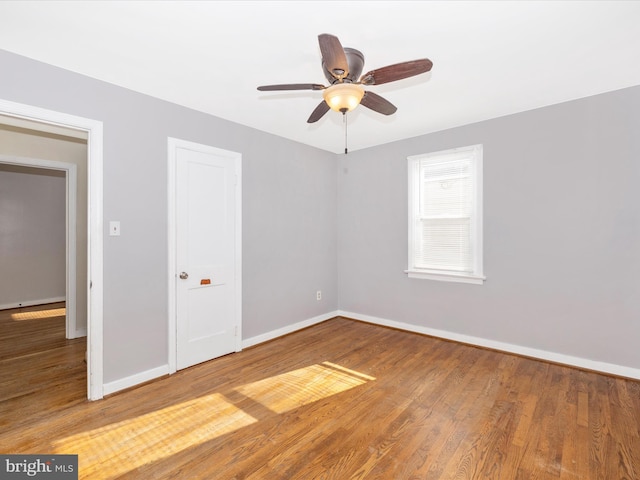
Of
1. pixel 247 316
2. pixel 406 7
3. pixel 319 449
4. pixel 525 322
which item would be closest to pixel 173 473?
pixel 319 449

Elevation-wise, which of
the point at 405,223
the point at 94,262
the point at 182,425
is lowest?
the point at 182,425

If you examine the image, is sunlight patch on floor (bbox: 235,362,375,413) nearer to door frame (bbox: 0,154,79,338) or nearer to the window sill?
the window sill

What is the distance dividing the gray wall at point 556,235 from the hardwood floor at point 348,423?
43 cm

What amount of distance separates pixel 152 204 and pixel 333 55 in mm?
Answer: 2132

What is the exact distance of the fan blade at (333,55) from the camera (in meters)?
1.50

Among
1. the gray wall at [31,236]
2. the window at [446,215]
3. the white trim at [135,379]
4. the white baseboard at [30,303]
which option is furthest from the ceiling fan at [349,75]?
the white baseboard at [30,303]

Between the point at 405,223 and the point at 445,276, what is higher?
the point at 405,223

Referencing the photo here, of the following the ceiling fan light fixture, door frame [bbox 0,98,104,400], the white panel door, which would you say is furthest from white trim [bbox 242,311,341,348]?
the ceiling fan light fixture

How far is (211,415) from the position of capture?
2260 millimetres

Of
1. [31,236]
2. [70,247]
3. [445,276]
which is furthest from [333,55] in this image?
[31,236]

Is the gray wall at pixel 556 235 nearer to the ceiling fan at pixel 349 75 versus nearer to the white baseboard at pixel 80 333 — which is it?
the ceiling fan at pixel 349 75

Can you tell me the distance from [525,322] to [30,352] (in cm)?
552

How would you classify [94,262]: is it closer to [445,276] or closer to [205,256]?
[205,256]

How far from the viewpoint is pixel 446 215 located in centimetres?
384
